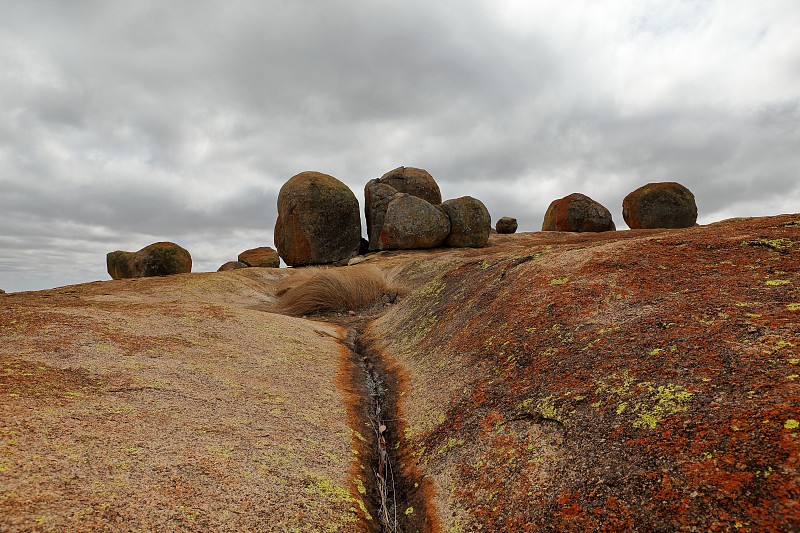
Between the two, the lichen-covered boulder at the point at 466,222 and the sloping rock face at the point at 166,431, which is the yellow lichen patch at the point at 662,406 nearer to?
the sloping rock face at the point at 166,431

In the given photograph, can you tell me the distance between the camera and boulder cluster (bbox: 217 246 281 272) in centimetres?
3353

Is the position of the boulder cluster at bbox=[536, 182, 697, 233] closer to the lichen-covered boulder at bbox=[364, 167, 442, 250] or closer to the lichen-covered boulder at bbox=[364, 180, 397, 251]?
the lichen-covered boulder at bbox=[364, 167, 442, 250]

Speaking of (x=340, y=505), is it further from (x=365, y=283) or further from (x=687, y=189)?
(x=687, y=189)

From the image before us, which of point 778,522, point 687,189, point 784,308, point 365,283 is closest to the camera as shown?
point 778,522

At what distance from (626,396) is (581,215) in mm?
34483

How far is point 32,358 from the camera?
14.4 feet

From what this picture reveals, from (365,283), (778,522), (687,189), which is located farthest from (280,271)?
(687,189)

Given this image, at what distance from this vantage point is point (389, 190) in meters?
29.9

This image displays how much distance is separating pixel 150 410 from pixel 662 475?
3657 mm

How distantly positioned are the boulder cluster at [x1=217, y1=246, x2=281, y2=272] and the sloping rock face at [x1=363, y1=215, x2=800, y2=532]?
29.4 meters

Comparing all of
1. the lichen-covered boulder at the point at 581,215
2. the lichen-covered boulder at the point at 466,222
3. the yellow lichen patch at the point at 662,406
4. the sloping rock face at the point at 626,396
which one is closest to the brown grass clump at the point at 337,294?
the sloping rock face at the point at 626,396

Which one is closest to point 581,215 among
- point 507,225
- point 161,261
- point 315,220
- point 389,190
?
point 507,225

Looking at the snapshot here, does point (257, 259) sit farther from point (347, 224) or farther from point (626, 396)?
point (626, 396)

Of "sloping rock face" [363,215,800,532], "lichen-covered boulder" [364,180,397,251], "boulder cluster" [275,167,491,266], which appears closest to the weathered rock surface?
"lichen-covered boulder" [364,180,397,251]
